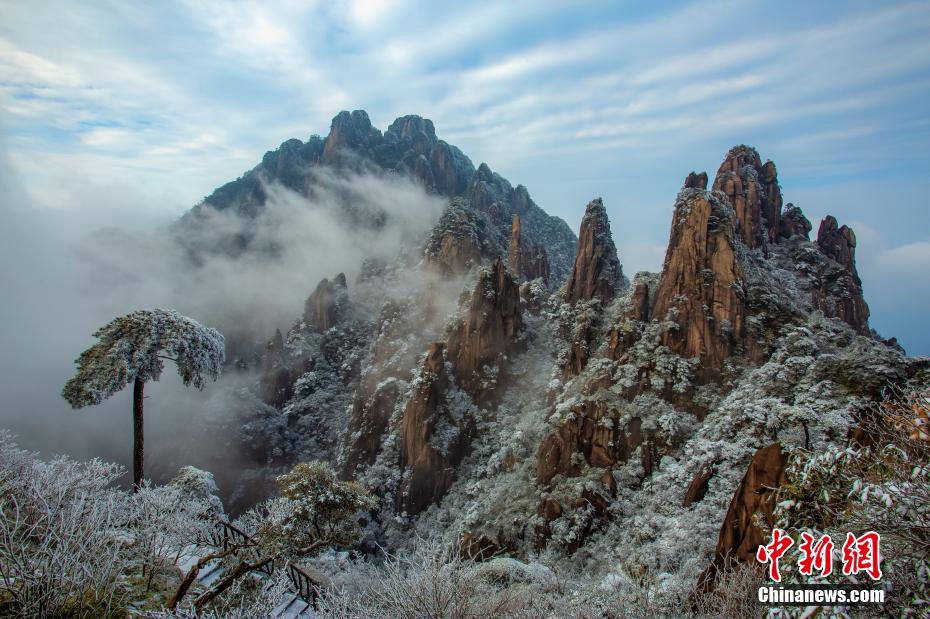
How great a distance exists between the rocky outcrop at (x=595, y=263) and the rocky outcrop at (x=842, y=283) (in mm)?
20648

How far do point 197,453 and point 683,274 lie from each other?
65808 mm

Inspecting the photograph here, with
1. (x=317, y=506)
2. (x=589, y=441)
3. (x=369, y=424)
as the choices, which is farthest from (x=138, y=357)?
(x=369, y=424)

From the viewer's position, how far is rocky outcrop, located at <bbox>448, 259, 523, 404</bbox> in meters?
50.4

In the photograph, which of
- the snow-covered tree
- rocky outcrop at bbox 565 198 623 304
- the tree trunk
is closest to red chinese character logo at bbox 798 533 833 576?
the snow-covered tree

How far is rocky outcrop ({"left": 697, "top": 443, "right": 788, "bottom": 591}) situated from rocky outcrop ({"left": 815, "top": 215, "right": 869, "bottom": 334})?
38.6 m

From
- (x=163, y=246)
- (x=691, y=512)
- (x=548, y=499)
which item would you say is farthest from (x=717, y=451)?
(x=163, y=246)

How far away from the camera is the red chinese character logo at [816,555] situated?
22.0 ft

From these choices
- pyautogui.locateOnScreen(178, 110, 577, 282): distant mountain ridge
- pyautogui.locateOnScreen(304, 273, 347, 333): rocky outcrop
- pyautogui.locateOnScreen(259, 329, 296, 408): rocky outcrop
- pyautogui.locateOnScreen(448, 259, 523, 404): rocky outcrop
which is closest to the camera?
pyautogui.locateOnScreen(448, 259, 523, 404): rocky outcrop

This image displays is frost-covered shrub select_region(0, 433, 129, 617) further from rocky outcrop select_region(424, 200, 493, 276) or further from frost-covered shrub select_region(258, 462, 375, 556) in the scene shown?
rocky outcrop select_region(424, 200, 493, 276)

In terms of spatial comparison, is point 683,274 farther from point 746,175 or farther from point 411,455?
point 411,455

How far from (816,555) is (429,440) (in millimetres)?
40642

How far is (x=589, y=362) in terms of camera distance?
3925cm

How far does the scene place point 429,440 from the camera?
45000 mm

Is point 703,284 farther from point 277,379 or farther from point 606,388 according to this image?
point 277,379
